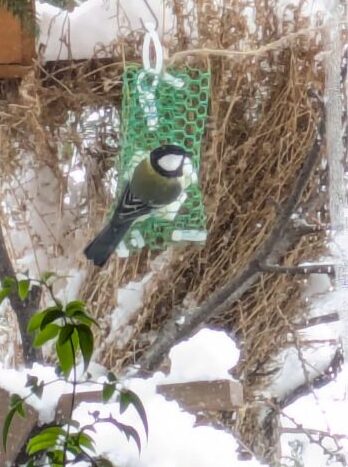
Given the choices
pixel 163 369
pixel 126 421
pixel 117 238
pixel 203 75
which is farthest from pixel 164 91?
pixel 126 421

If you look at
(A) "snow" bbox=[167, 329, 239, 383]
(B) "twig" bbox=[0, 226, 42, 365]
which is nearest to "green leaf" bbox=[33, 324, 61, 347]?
(B) "twig" bbox=[0, 226, 42, 365]

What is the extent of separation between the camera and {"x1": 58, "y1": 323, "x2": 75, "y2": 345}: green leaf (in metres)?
0.57

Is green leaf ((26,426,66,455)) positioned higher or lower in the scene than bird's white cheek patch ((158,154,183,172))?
lower

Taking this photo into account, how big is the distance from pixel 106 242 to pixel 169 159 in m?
0.11

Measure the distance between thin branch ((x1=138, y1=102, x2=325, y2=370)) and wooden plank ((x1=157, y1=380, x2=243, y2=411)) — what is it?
0.39 ft

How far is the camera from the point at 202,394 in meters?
0.88

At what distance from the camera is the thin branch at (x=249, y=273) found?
1.01 m

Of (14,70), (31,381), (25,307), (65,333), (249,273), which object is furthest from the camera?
(14,70)

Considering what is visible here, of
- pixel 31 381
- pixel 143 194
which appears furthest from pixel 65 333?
pixel 143 194

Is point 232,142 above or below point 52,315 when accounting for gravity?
above


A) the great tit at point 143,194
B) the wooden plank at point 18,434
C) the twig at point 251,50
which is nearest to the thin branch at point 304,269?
the great tit at point 143,194

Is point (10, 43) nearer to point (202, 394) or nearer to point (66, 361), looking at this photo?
point (202, 394)

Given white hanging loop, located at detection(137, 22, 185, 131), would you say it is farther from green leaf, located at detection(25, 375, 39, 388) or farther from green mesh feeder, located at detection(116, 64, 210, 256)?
green leaf, located at detection(25, 375, 39, 388)

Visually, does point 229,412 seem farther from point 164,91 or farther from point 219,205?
point 164,91
